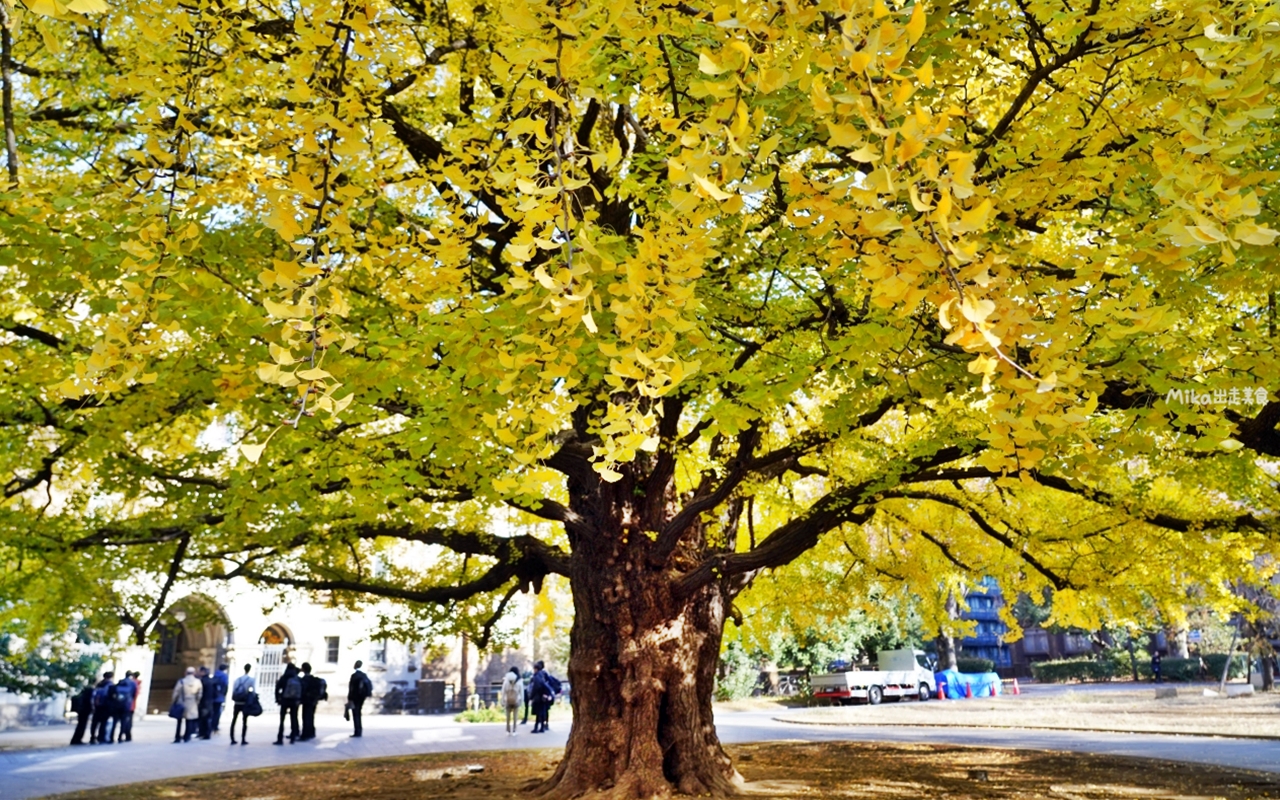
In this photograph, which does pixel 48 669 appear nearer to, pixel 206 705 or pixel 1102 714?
pixel 206 705

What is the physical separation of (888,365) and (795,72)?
472 cm

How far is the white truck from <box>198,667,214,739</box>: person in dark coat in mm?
18832

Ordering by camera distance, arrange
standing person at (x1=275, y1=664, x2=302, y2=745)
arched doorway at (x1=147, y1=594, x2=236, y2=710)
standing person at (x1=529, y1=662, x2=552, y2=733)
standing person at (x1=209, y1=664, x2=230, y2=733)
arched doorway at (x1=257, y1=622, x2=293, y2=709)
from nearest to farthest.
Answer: standing person at (x1=275, y1=664, x2=302, y2=745) < standing person at (x1=209, y1=664, x2=230, y2=733) < standing person at (x1=529, y1=662, x2=552, y2=733) < arched doorway at (x1=147, y1=594, x2=236, y2=710) < arched doorway at (x1=257, y1=622, x2=293, y2=709)

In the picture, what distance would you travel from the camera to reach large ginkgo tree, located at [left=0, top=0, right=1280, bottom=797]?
8.43ft

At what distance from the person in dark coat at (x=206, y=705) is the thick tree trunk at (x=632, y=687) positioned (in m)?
12.2

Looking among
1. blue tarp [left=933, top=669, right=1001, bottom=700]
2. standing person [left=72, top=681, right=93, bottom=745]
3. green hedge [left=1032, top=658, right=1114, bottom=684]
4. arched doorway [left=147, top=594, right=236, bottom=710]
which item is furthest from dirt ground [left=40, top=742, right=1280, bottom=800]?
green hedge [left=1032, top=658, right=1114, bottom=684]

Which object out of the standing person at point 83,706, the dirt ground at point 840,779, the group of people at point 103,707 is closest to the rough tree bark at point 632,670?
the dirt ground at point 840,779

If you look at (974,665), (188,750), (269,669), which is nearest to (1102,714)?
(188,750)

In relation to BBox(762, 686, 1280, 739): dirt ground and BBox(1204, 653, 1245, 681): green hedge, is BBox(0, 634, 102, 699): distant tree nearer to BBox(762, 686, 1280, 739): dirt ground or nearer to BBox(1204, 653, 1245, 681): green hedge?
BBox(762, 686, 1280, 739): dirt ground

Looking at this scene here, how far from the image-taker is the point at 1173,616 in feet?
41.4

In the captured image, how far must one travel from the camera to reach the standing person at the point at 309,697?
18.1 m

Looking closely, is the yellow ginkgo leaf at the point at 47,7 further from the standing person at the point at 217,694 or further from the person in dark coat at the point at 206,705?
the standing person at the point at 217,694

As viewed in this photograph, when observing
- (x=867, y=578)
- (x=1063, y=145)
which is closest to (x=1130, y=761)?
(x=867, y=578)

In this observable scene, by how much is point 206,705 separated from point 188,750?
329cm
